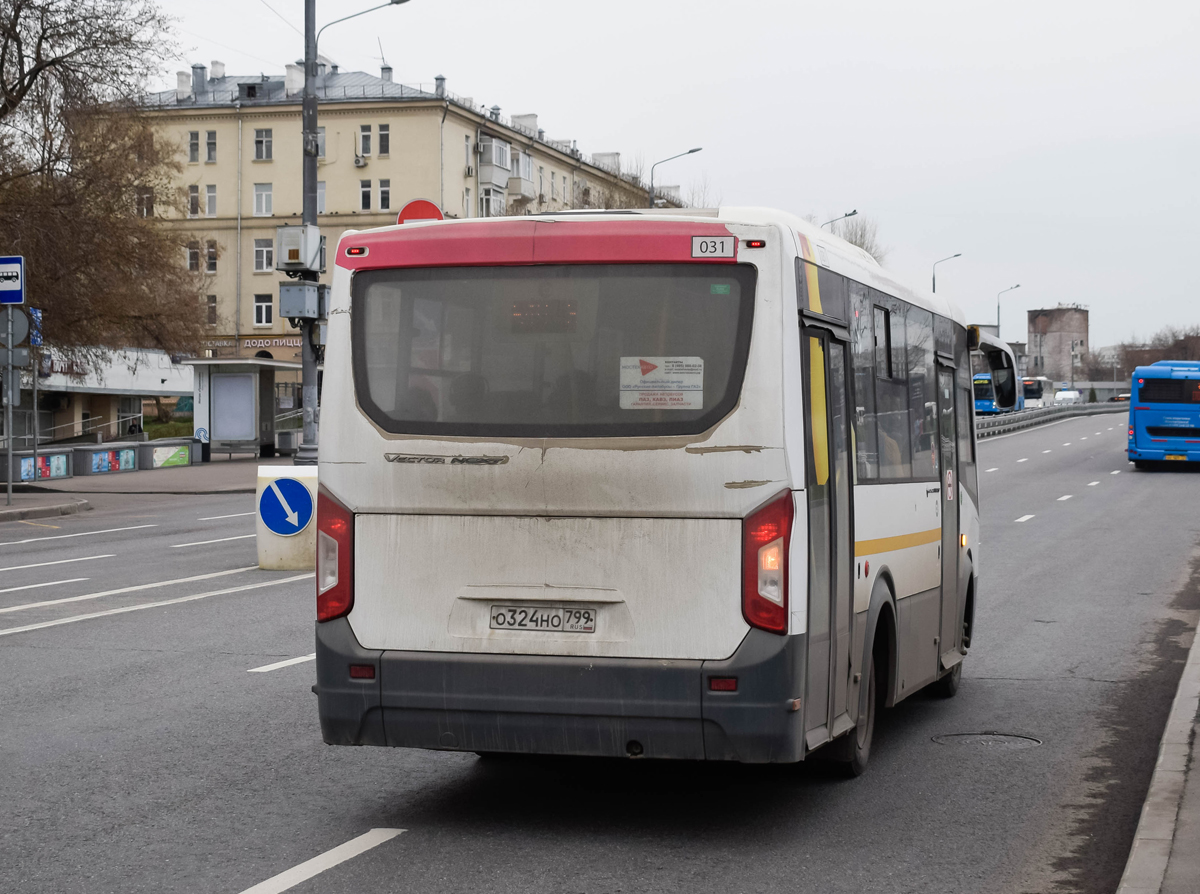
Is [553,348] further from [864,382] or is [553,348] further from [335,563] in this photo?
[864,382]

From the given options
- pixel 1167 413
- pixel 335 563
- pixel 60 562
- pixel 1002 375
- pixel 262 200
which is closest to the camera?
pixel 335 563

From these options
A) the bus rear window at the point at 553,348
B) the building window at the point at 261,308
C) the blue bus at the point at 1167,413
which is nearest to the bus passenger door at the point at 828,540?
the bus rear window at the point at 553,348

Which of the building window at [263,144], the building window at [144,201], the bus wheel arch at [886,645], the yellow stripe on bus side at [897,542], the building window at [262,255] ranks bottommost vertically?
the bus wheel arch at [886,645]

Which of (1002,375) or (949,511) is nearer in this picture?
(949,511)

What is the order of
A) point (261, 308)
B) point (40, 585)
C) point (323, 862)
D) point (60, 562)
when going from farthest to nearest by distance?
point (261, 308)
point (60, 562)
point (40, 585)
point (323, 862)

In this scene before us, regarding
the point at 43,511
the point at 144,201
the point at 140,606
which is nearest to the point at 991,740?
the point at 140,606

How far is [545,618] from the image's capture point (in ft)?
19.5

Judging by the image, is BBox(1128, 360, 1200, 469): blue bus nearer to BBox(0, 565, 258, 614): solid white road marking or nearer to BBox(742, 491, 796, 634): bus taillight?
BBox(0, 565, 258, 614): solid white road marking

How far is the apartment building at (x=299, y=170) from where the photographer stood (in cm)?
7600

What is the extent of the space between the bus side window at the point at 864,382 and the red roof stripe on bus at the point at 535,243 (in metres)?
1.19

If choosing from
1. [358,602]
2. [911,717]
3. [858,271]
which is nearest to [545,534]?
[358,602]

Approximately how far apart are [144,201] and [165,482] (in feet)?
21.1

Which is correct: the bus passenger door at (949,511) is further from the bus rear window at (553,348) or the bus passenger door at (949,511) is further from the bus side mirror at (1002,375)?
the bus rear window at (553,348)

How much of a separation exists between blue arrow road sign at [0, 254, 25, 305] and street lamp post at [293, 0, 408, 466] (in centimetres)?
505
